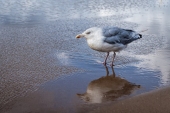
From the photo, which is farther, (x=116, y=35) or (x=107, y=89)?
(x=116, y=35)

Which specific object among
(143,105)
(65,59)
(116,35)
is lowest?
(65,59)

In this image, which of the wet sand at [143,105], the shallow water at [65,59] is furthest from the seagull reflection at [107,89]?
the wet sand at [143,105]

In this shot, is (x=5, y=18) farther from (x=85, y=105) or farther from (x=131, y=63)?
(x=85, y=105)

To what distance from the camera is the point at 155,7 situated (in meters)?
12.5

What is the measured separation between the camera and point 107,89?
460 centimetres

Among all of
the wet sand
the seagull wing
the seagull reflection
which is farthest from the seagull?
the wet sand

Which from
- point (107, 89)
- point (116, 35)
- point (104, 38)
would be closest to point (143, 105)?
point (107, 89)

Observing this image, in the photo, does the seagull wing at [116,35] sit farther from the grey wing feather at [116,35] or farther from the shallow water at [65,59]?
the shallow water at [65,59]

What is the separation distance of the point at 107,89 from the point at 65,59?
5.27 ft

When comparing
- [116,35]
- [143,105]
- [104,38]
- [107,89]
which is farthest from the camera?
[116,35]

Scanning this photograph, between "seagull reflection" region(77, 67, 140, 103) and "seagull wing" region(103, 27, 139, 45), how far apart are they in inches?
32.0

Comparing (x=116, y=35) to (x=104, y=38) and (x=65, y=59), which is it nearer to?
(x=104, y=38)

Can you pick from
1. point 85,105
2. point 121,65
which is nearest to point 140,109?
point 85,105

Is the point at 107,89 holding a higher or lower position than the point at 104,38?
lower
